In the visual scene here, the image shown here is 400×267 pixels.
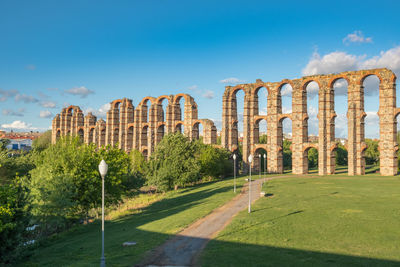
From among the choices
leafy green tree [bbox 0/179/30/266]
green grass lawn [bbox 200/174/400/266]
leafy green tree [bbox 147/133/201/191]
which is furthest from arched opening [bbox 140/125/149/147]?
leafy green tree [bbox 0/179/30/266]

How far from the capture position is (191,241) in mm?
18469

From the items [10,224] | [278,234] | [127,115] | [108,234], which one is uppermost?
[127,115]

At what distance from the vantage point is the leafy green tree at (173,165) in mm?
46938

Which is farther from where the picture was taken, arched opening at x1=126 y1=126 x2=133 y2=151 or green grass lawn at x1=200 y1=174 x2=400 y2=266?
arched opening at x1=126 y1=126 x2=133 y2=151

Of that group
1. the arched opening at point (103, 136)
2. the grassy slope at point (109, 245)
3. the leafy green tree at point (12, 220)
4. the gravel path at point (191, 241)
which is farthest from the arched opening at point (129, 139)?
the leafy green tree at point (12, 220)

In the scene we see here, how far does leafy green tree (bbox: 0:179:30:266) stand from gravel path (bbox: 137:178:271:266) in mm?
6423

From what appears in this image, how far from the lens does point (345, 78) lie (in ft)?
182

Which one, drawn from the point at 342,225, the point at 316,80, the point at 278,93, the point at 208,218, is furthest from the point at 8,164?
the point at 316,80

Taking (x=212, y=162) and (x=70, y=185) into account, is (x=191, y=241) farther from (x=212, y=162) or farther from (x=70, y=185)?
(x=212, y=162)

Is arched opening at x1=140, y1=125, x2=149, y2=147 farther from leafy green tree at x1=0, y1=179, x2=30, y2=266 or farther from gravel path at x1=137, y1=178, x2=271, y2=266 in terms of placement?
leafy green tree at x1=0, y1=179, x2=30, y2=266

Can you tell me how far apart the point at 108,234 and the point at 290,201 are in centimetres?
1508

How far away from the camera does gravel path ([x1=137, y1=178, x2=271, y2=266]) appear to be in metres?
15.4

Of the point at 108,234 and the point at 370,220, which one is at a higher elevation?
the point at 370,220

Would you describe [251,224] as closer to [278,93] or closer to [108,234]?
[108,234]
